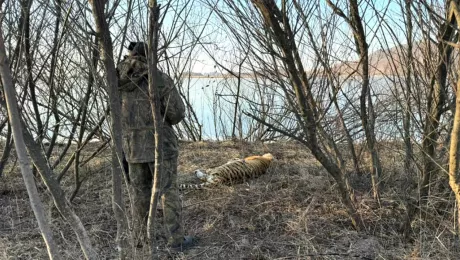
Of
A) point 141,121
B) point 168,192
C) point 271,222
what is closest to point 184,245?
point 168,192

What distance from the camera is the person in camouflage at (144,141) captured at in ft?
10.3

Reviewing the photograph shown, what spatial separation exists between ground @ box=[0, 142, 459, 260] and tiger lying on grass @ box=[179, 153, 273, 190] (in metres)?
0.11

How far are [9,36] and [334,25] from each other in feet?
9.59

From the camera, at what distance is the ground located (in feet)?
10.8

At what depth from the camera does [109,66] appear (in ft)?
7.14

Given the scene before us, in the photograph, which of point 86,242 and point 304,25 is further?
point 304,25

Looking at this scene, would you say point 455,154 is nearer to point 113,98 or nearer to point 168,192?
point 113,98

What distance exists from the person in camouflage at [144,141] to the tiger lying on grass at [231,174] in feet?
4.81

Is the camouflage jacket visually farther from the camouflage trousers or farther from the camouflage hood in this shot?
the camouflage trousers

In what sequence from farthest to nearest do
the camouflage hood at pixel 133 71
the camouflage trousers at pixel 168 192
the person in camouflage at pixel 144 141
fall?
1. the camouflage trousers at pixel 168 192
2. the person in camouflage at pixel 144 141
3. the camouflage hood at pixel 133 71

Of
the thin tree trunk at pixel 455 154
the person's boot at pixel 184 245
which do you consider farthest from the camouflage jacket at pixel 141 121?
the thin tree trunk at pixel 455 154

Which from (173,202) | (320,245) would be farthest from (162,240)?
(320,245)

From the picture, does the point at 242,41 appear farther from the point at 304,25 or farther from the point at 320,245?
the point at 320,245

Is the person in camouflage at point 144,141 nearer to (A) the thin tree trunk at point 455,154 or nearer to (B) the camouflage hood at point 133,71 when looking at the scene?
(B) the camouflage hood at point 133,71
